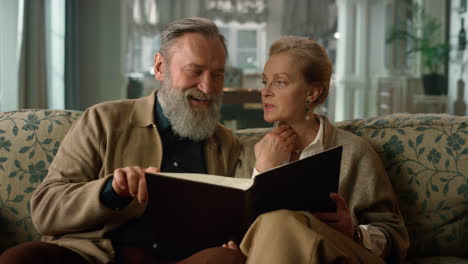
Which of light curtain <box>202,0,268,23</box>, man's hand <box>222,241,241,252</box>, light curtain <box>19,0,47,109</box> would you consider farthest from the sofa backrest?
light curtain <box>202,0,268,23</box>

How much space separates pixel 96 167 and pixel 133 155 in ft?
0.36

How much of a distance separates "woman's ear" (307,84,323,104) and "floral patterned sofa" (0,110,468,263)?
0.58ft

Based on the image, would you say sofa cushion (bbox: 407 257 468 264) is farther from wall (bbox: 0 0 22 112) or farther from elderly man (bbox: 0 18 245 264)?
wall (bbox: 0 0 22 112)

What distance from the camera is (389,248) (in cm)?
139

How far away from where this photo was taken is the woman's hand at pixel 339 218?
3.99ft

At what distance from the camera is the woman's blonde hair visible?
156 centimetres

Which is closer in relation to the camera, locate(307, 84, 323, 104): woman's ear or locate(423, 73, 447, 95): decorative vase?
locate(307, 84, 323, 104): woman's ear

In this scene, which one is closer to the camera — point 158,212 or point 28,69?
point 158,212

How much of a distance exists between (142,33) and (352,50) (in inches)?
84.6

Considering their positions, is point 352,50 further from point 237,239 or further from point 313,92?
point 237,239

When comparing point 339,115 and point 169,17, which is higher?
point 169,17

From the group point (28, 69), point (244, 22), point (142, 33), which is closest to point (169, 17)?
point (142, 33)

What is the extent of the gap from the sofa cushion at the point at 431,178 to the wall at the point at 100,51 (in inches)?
141

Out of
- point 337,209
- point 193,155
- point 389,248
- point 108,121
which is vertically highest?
point 108,121
